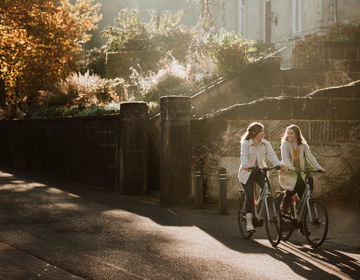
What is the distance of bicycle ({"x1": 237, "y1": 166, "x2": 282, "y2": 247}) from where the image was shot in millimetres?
8023

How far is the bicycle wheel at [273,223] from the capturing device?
314 inches

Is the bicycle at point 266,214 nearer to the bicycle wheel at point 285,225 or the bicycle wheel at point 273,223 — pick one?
the bicycle wheel at point 273,223

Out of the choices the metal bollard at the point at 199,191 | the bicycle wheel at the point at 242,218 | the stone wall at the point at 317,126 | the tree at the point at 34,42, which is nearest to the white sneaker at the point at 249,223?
the bicycle wheel at the point at 242,218

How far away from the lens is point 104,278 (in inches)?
246

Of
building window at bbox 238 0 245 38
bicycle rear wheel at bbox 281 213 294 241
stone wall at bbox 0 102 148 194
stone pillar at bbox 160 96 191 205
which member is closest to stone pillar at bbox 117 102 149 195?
stone wall at bbox 0 102 148 194

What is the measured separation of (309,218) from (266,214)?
0.58 m

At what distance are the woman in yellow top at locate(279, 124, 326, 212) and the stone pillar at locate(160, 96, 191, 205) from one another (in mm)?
4054

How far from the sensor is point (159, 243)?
816cm

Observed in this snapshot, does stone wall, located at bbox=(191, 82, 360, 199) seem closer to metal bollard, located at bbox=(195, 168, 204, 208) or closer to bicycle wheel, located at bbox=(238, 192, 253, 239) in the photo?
metal bollard, located at bbox=(195, 168, 204, 208)

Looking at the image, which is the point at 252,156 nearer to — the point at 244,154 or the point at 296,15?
the point at 244,154

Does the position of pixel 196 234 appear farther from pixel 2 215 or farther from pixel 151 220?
pixel 2 215

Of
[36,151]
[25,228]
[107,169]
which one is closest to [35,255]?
[25,228]

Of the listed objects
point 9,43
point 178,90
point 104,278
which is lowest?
point 104,278

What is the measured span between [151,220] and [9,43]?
51.8 feet
